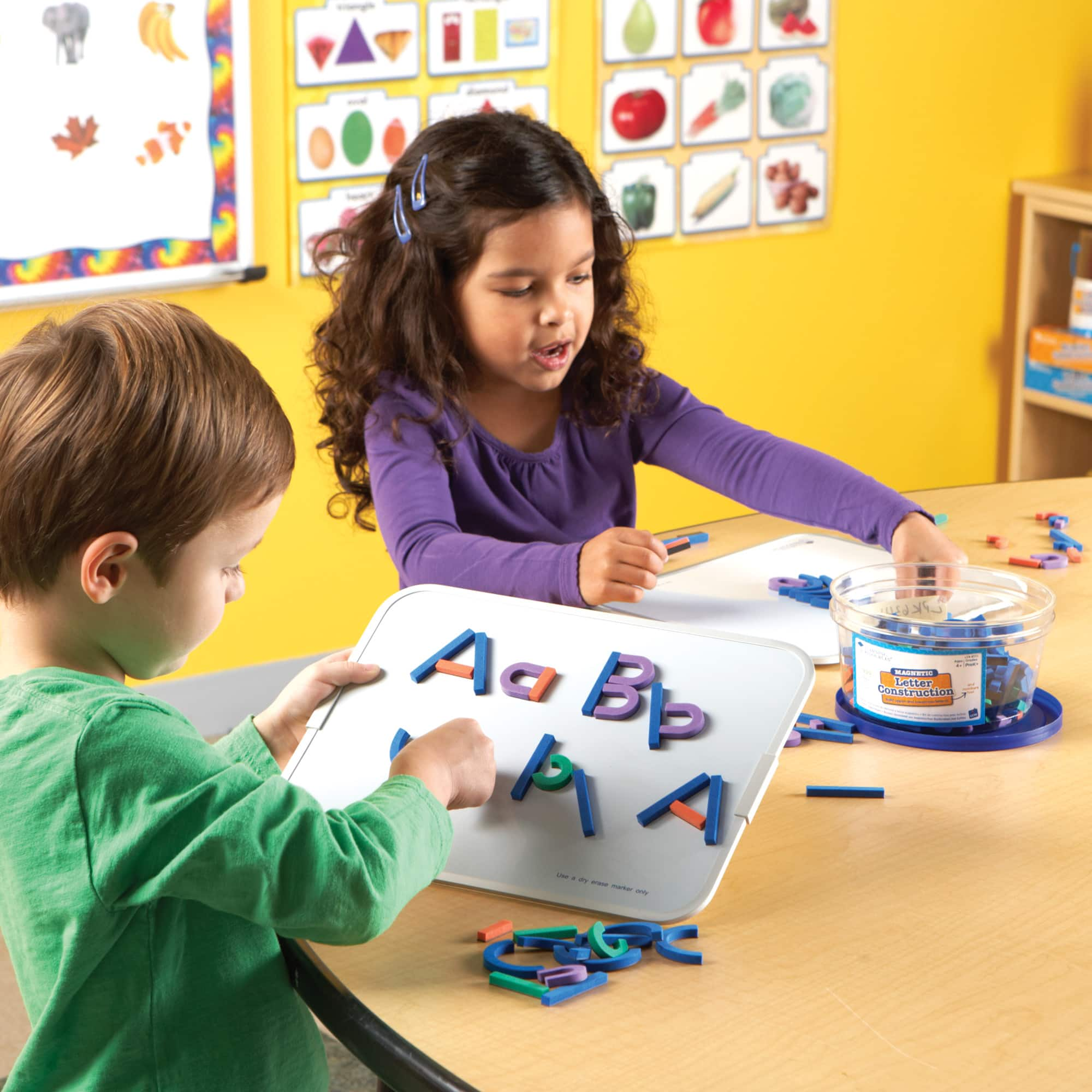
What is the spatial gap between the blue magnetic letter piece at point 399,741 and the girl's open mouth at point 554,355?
24.4 inches

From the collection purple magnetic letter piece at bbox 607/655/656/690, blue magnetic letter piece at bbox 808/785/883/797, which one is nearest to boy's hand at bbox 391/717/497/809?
purple magnetic letter piece at bbox 607/655/656/690

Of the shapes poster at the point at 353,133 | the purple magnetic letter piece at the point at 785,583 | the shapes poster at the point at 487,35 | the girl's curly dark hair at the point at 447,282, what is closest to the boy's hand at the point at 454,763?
the purple magnetic letter piece at the point at 785,583

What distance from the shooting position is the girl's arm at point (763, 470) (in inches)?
55.9

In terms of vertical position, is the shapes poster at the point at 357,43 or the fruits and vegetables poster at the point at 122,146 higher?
the shapes poster at the point at 357,43

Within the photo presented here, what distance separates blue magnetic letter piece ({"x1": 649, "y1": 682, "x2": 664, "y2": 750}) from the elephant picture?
5.64 feet

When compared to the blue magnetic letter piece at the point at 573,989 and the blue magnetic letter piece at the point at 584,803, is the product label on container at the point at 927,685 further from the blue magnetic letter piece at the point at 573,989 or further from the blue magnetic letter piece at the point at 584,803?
the blue magnetic letter piece at the point at 573,989

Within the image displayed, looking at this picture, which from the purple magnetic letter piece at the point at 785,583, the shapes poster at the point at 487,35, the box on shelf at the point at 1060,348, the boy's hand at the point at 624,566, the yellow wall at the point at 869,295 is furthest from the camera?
the box on shelf at the point at 1060,348

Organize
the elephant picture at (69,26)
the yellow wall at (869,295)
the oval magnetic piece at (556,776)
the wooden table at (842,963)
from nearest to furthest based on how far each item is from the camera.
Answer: the wooden table at (842,963)
the oval magnetic piece at (556,776)
the elephant picture at (69,26)
the yellow wall at (869,295)

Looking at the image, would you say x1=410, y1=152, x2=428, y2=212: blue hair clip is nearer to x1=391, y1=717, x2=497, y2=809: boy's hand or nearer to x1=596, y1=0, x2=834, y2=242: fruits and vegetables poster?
x1=391, y1=717, x2=497, y2=809: boy's hand

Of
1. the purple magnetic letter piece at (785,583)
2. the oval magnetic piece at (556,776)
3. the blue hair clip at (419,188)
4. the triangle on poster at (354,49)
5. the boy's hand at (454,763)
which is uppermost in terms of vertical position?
the triangle on poster at (354,49)

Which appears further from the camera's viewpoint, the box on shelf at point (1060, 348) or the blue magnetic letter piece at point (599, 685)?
the box on shelf at point (1060, 348)

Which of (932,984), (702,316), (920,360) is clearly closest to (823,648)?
(932,984)

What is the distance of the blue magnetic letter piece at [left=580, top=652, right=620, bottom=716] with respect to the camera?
93cm

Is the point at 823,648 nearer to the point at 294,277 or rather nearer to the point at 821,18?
the point at 294,277
